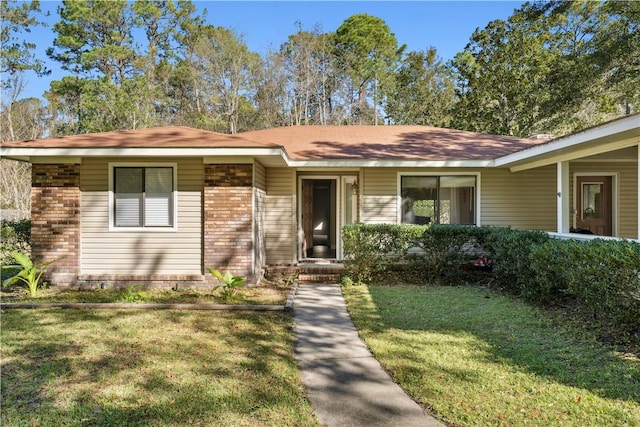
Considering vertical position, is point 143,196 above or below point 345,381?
above

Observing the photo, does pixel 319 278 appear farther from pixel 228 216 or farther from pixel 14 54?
pixel 14 54

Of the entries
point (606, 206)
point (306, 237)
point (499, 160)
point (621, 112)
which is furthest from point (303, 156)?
point (621, 112)

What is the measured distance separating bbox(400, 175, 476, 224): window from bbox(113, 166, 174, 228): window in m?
5.35

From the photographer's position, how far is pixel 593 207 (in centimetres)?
1017

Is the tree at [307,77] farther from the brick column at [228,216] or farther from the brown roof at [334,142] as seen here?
the brick column at [228,216]

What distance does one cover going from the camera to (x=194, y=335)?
5020 millimetres

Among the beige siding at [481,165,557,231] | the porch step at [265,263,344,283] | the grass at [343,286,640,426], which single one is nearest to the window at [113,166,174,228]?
the porch step at [265,263,344,283]

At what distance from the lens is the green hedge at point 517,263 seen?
15.2 ft

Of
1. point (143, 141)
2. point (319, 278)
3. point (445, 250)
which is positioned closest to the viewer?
point (143, 141)

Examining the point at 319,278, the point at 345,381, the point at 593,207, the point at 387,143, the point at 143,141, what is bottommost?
the point at 345,381

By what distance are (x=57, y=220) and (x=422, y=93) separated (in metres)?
25.2

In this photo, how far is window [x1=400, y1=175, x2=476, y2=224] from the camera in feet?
32.1

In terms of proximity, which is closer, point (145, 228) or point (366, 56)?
point (145, 228)

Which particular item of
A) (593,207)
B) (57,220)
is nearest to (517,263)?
(593,207)
